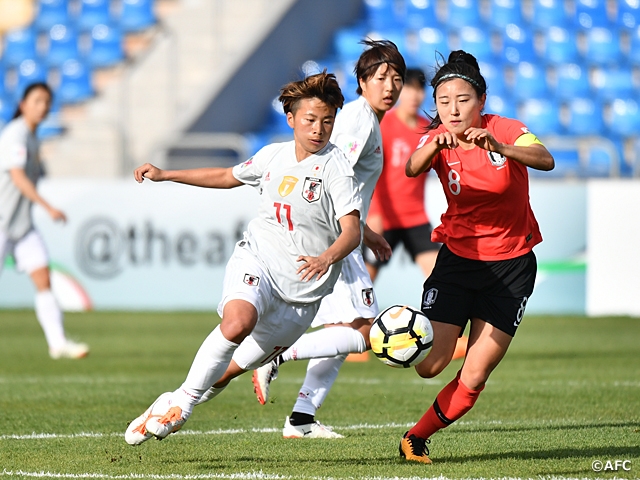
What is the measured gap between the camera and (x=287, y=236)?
544 centimetres

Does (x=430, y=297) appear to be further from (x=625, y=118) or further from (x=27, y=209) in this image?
(x=625, y=118)

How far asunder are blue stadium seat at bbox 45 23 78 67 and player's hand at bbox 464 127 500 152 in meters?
16.9

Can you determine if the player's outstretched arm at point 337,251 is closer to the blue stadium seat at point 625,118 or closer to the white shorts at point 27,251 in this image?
the white shorts at point 27,251

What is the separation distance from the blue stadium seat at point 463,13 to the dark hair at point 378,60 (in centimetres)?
1458

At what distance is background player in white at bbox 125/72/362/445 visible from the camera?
17.0 feet

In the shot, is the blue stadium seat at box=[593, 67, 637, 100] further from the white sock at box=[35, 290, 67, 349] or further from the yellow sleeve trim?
the yellow sleeve trim

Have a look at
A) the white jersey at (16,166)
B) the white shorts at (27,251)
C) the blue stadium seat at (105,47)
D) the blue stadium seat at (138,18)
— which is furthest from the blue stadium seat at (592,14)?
the white shorts at (27,251)

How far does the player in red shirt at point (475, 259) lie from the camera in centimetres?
536

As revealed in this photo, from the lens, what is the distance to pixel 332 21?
68.8ft

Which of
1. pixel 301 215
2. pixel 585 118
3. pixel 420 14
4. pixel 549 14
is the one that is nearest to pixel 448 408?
pixel 301 215

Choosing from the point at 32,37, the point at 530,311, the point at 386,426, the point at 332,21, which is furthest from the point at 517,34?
the point at 386,426

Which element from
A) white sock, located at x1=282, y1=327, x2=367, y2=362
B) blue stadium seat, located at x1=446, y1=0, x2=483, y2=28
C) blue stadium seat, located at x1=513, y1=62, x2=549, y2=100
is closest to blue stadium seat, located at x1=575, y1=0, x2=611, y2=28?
blue stadium seat, located at x1=513, y1=62, x2=549, y2=100

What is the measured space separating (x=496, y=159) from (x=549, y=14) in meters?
16.6

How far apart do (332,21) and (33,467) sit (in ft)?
54.8
